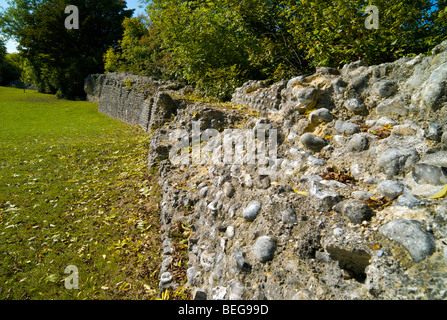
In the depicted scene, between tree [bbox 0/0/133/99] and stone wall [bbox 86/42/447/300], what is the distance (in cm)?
2787

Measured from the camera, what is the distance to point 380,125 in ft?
8.83

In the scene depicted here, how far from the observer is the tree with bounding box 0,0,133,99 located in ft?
85.8

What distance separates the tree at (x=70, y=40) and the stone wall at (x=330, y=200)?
27.9 meters

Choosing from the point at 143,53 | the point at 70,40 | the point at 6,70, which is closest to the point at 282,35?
the point at 143,53

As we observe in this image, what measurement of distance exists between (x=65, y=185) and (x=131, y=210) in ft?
8.32

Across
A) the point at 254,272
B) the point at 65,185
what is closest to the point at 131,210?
the point at 65,185

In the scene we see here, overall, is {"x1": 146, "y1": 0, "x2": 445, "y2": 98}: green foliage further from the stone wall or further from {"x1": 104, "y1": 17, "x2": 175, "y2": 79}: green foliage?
{"x1": 104, "y1": 17, "x2": 175, "y2": 79}: green foliage

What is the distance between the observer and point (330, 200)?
84.0 inches

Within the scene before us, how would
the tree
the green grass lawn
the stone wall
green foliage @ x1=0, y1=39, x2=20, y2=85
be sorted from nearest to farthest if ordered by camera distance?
the stone wall → the green grass lawn → the tree → green foliage @ x1=0, y1=39, x2=20, y2=85

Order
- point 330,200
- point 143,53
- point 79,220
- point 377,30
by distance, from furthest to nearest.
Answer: point 143,53
point 79,220
point 377,30
point 330,200

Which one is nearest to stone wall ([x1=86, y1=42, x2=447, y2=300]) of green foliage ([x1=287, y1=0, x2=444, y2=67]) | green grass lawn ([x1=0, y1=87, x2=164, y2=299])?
green grass lawn ([x1=0, y1=87, x2=164, y2=299])

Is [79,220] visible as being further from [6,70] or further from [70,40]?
[6,70]

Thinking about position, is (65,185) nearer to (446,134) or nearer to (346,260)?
(346,260)

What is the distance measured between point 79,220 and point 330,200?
4751 mm
